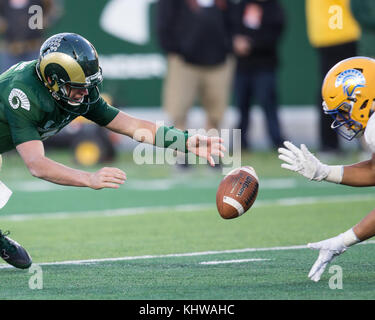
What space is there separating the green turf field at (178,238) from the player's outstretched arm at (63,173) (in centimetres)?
66

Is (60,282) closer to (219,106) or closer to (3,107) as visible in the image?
(3,107)

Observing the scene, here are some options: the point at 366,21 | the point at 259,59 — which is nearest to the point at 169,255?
the point at 366,21

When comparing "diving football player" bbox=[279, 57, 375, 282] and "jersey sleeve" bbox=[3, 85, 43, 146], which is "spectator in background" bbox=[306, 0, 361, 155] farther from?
"jersey sleeve" bbox=[3, 85, 43, 146]

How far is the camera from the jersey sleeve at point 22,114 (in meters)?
5.85

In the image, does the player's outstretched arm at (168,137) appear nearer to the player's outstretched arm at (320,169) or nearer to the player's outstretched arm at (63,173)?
the player's outstretched arm at (320,169)

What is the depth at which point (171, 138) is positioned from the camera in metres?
6.49

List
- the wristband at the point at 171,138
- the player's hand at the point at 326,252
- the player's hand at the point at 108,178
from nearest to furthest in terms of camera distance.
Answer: the player's hand at the point at 108,178
the player's hand at the point at 326,252
the wristband at the point at 171,138

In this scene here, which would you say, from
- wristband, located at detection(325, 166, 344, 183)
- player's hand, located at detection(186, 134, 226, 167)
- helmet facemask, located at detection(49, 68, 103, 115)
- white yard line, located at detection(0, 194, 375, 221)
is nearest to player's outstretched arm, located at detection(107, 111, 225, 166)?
player's hand, located at detection(186, 134, 226, 167)

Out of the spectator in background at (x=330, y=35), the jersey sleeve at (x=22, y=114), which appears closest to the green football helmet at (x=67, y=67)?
the jersey sleeve at (x=22, y=114)

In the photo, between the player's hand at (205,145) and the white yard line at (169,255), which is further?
the white yard line at (169,255)

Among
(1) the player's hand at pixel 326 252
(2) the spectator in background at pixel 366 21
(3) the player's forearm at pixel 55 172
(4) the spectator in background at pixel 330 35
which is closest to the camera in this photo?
(3) the player's forearm at pixel 55 172

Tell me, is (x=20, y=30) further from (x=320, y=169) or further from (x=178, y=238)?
(x=320, y=169)

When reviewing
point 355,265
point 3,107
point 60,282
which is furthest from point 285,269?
point 3,107
